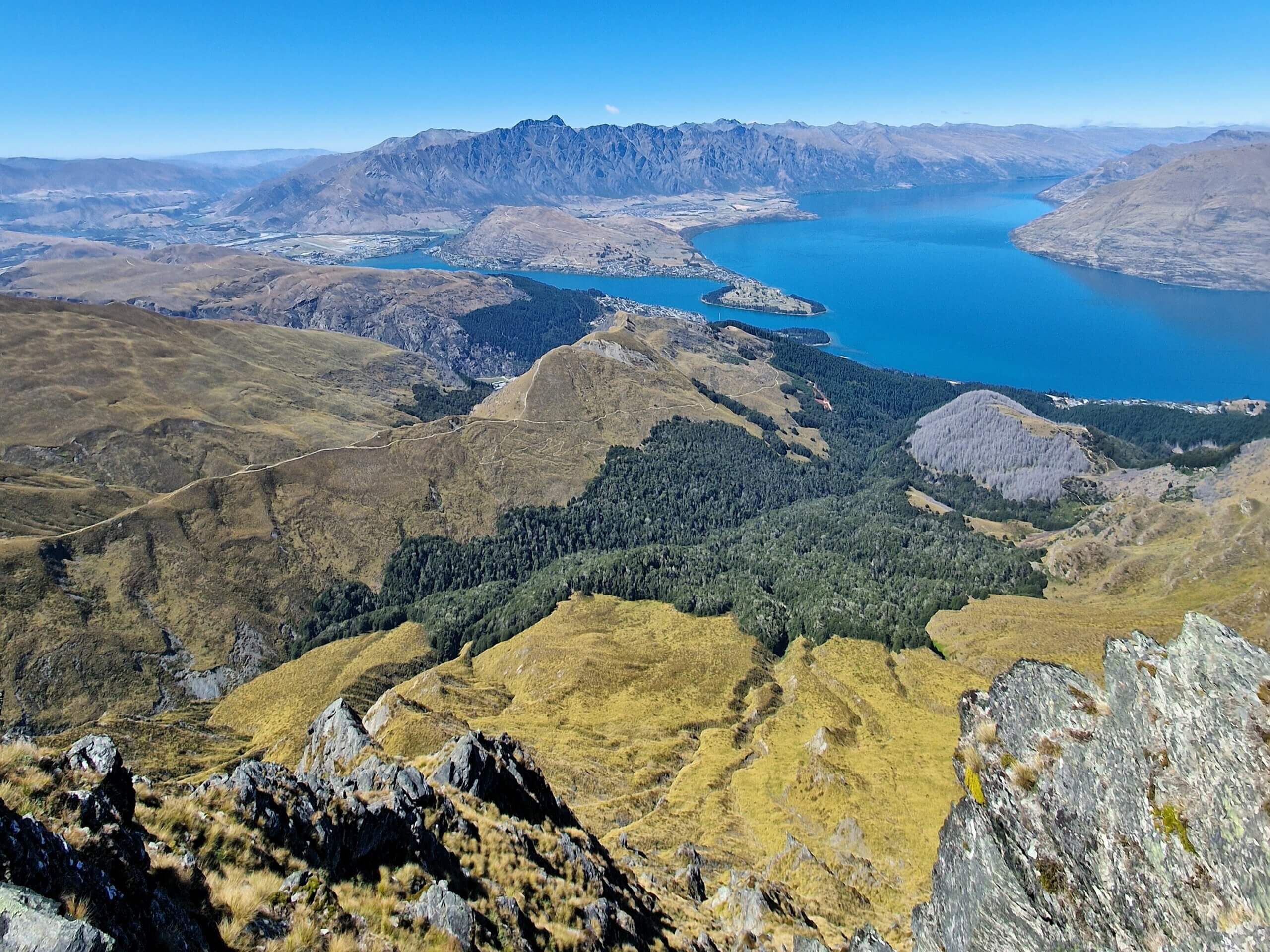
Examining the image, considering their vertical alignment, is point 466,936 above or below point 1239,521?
above

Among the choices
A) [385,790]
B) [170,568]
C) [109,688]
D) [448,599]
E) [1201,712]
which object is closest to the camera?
[1201,712]

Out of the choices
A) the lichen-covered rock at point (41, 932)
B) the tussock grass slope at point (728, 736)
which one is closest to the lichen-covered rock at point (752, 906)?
the tussock grass slope at point (728, 736)

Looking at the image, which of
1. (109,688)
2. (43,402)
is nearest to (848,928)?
(109,688)

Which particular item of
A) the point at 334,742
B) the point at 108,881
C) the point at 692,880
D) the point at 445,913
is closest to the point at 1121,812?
the point at 445,913

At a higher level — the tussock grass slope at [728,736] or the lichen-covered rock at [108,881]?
the lichen-covered rock at [108,881]

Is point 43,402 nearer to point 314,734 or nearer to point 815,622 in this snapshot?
point 314,734

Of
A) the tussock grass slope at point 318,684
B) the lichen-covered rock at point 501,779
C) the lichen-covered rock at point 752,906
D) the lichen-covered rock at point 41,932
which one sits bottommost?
the tussock grass slope at point 318,684

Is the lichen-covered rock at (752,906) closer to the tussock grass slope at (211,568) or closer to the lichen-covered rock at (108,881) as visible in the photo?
the lichen-covered rock at (108,881)
